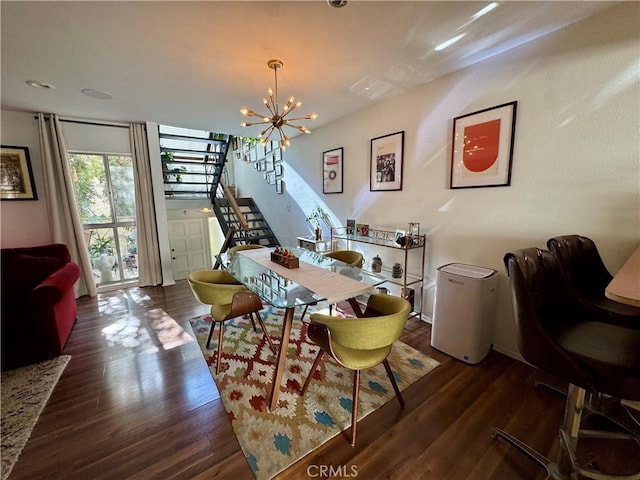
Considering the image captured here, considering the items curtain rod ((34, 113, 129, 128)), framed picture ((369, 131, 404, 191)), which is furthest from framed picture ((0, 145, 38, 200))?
framed picture ((369, 131, 404, 191))

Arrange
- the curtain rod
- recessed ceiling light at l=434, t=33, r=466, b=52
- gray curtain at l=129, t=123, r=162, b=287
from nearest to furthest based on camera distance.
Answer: recessed ceiling light at l=434, t=33, r=466, b=52 → the curtain rod → gray curtain at l=129, t=123, r=162, b=287

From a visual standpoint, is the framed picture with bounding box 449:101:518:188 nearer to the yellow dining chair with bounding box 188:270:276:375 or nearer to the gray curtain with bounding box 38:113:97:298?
the yellow dining chair with bounding box 188:270:276:375

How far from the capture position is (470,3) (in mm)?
1552

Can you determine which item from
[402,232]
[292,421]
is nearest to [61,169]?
[292,421]

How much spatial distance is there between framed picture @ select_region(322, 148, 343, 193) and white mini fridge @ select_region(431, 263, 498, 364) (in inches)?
81.6

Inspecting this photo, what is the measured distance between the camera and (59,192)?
352 centimetres

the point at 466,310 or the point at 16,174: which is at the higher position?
the point at 16,174

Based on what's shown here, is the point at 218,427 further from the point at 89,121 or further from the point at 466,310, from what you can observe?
the point at 89,121

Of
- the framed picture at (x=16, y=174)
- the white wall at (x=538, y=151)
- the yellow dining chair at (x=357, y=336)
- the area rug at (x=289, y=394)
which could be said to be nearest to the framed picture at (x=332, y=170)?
the white wall at (x=538, y=151)

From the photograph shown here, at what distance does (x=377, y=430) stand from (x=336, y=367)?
0.61 m

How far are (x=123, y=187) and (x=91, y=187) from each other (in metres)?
0.39

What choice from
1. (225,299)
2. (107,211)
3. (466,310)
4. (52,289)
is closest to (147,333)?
(52,289)

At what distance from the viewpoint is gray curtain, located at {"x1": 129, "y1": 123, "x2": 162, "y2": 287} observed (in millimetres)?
3918

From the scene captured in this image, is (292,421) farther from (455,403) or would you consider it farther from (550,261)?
(550,261)
